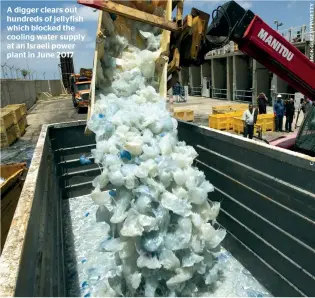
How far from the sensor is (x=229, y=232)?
11.4 feet

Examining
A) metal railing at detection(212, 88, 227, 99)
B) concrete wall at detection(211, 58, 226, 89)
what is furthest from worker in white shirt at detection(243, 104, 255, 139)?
concrete wall at detection(211, 58, 226, 89)

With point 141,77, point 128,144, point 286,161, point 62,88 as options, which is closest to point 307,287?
point 286,161

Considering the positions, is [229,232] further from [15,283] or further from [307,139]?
[15,283]

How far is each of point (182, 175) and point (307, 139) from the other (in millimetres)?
2264

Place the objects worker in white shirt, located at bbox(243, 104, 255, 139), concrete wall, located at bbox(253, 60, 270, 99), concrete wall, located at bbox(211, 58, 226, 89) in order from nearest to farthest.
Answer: worker in white shirt, located at bbox(243, 104, 255, 139)
concrete wall, located at bbox(253, 60, 270, 99)
concrete wall, located at bbox(211, 58, 226, 89)

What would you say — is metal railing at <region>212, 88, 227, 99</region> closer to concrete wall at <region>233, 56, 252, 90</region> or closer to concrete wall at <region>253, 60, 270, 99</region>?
concrete wall at <region>233, 56, 252, 90</region>

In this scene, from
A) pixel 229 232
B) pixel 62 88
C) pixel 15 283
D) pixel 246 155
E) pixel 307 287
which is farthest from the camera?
pixel 62 88

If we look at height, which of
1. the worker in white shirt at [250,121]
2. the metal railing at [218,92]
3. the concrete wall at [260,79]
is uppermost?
the concrete wall at [260,79]

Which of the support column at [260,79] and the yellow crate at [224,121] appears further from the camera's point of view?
the support column at [260,79]

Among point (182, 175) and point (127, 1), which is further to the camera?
point (127, 1)

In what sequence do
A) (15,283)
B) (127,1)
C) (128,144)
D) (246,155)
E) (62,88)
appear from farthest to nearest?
(62,88), (127,1), (246,155), (128,144), (15,283)

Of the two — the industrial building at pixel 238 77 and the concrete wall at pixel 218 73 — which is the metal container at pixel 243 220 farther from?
the concrete wall at pixel 218 73

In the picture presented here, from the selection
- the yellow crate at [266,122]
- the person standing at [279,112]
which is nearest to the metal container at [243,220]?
the yellow crate at [266,122]

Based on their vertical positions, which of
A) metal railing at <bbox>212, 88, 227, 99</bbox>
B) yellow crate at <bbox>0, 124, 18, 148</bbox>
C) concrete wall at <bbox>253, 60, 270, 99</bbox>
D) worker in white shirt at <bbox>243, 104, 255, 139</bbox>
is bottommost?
yellow crate at <bbox>0, 124, 18, 148</bbox>
